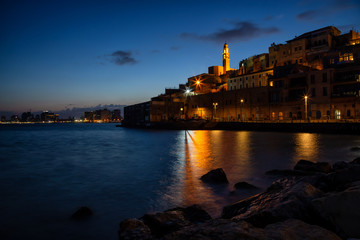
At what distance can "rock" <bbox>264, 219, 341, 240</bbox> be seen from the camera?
12.1 feet

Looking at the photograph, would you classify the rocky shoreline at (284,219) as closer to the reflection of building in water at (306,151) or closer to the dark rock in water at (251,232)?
the dark rock in water at (251,232)

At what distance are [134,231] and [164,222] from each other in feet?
2.36

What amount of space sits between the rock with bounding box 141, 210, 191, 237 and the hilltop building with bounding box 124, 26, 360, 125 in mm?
48419

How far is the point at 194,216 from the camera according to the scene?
20.9 ft

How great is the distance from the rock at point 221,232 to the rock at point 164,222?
4.12ft

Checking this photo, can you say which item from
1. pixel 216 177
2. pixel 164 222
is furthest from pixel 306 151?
pixel 164 222

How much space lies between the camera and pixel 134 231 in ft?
17.7

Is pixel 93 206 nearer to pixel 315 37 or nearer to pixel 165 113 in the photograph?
pixel 315 37

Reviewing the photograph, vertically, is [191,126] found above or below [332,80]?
below

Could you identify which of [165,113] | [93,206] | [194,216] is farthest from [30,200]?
[165,113]

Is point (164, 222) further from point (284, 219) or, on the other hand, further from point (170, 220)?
point (284, 219)

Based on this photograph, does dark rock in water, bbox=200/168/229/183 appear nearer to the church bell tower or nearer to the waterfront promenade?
the waterfront promenade

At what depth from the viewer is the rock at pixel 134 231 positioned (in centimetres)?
518

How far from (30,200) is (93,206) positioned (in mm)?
3086
